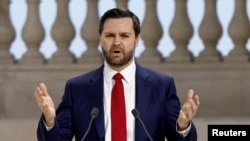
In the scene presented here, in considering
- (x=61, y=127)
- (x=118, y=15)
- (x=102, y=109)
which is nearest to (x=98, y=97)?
(x=102, y=109)

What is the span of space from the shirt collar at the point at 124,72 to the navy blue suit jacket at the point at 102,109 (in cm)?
3

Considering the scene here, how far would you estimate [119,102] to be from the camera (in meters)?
3.44

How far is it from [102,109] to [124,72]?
137 millimetres

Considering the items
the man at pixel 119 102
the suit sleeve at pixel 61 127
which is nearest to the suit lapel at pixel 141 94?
the man at pixel 119 102

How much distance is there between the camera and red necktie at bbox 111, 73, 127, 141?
3422 mm

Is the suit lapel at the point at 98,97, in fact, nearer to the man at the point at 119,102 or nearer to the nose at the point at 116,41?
the man at the point at 119,102

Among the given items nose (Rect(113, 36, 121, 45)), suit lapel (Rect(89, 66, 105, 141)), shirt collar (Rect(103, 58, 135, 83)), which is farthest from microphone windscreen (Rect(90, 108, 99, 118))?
nose (Rect(113, 36, 121, 45))

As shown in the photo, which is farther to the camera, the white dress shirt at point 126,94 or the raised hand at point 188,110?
the white dress shirt at point 126,94

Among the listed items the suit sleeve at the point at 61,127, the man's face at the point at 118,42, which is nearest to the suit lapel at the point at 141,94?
the man's face at the point at 118,42

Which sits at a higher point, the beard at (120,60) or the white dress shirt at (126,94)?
the beard at (120,60)

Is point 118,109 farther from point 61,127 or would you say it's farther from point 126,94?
point 61,127

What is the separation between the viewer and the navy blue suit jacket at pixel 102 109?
11.2 feet

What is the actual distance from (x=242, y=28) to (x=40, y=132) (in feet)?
7.02

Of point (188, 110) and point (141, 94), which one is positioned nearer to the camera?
point (188, 110)
